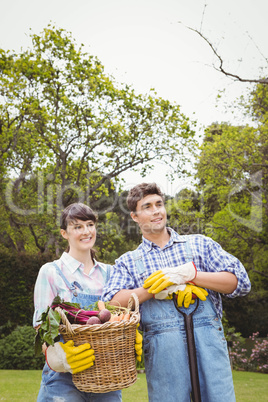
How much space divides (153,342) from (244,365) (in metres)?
10.3

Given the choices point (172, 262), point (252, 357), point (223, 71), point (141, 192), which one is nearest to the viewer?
point (172, 262)

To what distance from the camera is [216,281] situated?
2.61 metres

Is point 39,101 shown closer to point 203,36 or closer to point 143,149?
point 143,149

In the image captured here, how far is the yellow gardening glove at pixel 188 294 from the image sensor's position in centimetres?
257

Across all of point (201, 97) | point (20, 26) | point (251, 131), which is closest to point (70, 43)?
point (20, 26)

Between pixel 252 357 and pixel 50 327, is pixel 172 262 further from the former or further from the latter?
pixel 252 357

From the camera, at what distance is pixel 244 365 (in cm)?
1177

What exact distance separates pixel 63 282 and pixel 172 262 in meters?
0.74

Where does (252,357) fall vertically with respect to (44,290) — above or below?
below

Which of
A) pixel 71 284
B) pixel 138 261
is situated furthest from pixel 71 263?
pixel 138 261

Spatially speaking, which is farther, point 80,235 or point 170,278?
point 80,235

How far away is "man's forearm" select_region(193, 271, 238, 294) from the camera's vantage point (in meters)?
2.61

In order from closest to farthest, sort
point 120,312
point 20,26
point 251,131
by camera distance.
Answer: point 120,312 < point 20,26 < point 251,131

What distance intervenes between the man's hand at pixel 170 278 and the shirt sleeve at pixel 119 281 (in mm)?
208
